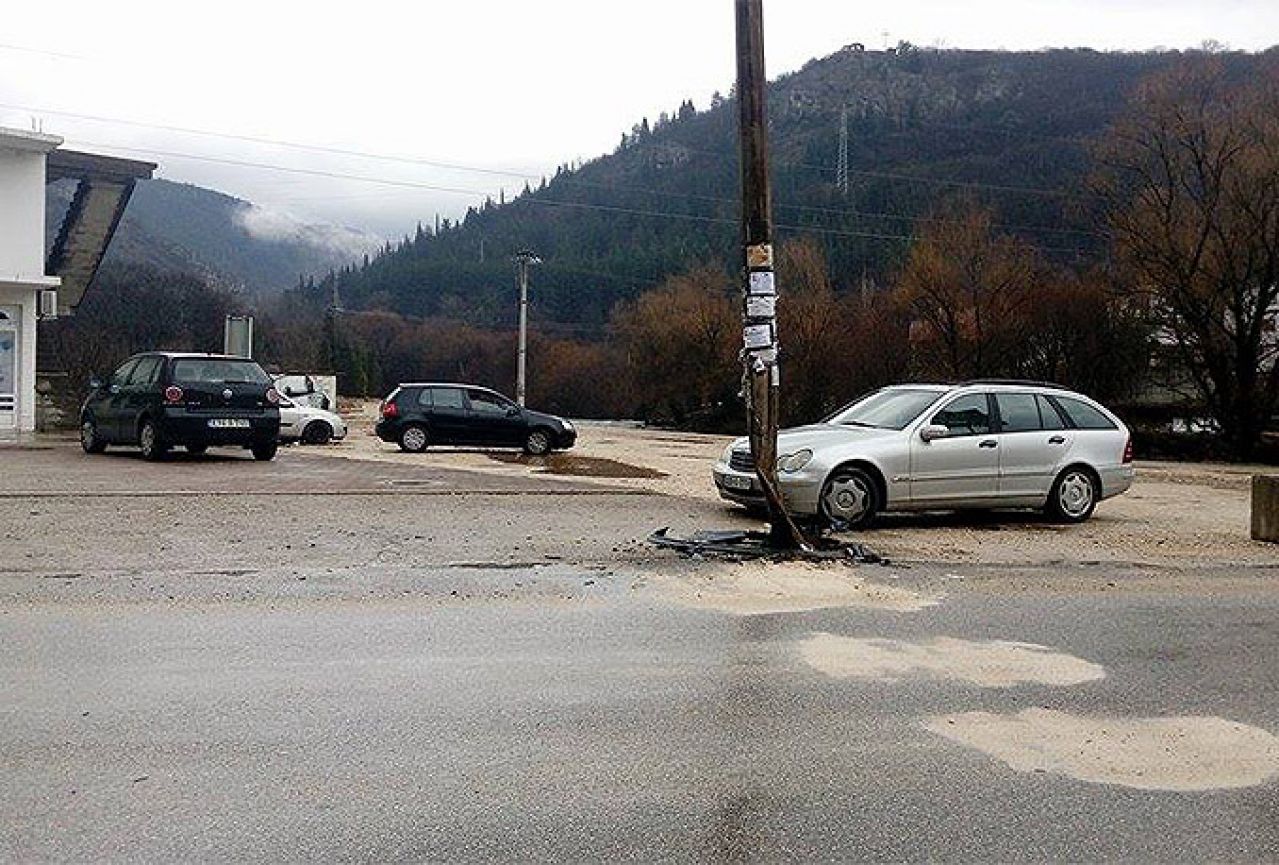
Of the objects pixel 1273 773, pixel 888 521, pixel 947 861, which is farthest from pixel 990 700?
pixel 888 521

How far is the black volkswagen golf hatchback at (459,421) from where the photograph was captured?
2592cm

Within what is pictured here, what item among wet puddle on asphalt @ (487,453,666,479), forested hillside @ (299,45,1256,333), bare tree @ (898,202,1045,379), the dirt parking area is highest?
forested hillside @ (299,45,1256,333)

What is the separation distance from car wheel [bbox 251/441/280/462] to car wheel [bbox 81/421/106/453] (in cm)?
242

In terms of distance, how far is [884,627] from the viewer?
8156 mm

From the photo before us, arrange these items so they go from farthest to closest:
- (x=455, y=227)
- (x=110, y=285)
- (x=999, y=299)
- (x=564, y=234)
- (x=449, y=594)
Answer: (x=455, y=227) < (x=564, y=234) < (x=110, y=285) < (x=999, y=299) < (x=449, y=594)

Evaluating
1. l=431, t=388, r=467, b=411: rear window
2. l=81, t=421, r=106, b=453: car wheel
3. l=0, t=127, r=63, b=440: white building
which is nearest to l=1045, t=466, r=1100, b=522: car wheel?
l=81, t=421, r=106, b=453: car wheel

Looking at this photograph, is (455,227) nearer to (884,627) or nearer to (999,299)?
(999,299)

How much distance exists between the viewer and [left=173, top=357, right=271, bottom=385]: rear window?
18781 mm

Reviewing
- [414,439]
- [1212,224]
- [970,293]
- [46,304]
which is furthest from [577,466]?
[970,293]

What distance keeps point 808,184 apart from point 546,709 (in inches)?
4381

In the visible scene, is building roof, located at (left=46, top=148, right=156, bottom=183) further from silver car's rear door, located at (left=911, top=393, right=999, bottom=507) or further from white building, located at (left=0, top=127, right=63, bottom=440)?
silver car's rear door, located at (left=911, top=393, right=999, bottom=507)

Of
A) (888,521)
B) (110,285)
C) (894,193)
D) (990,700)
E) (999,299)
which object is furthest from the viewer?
(894,193)

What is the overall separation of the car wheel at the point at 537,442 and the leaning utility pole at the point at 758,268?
15397 mm

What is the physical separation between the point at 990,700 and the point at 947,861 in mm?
2148
